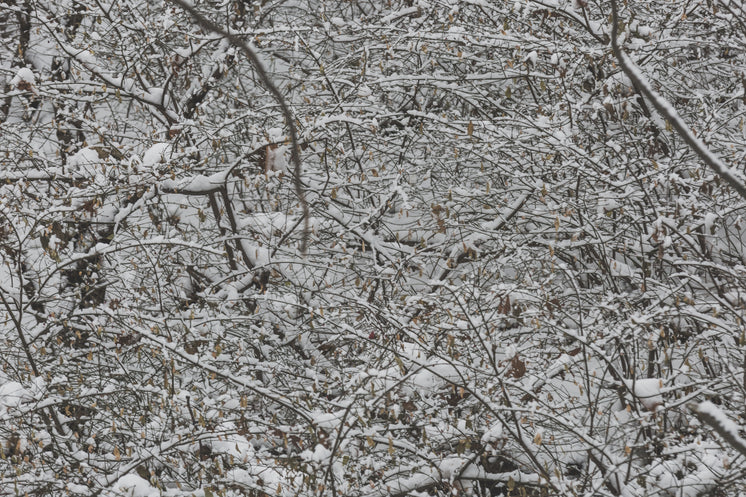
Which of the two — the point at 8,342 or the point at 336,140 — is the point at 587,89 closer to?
the point at 336,140

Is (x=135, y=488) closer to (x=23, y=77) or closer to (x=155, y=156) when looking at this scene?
(x=155, y=156)

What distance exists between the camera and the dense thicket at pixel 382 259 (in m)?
4.30

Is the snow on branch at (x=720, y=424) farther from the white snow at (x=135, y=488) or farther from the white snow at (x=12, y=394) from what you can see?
the white snow at (x=12, y=394)

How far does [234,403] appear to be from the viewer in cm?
475

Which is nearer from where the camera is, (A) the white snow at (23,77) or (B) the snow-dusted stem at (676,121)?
(B) the snow-dusted stem at (676,121)

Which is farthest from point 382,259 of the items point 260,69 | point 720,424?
point 260,69

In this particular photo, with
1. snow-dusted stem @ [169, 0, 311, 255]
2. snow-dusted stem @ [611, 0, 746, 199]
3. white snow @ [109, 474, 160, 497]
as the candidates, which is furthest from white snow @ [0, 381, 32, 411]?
snow-dusted stem @ [611, 0, 746, 199]

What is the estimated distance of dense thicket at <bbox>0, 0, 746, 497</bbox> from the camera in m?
4.30

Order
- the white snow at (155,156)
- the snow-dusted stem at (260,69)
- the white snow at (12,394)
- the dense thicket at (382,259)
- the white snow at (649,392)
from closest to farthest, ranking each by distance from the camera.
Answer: the snow-dusted stem at (260,69) < the white snow at (649,392) < the dense thicket at (382,259) < the white snow at (12,394) < the white snow at (155,156)

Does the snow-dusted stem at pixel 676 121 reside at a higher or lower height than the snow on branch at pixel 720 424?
higher

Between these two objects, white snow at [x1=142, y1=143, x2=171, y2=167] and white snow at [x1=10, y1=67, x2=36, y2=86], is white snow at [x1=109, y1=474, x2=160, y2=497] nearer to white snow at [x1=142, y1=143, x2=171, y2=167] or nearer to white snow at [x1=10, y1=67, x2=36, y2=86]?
white snow at [x1=142, y1=143, x2=171, y2=167]

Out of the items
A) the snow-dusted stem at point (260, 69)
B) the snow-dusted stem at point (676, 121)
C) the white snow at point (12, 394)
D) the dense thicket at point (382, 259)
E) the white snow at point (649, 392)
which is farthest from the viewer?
the white snow at point (12, 394)

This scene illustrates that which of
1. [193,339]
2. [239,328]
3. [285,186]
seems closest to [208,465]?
[193,339]

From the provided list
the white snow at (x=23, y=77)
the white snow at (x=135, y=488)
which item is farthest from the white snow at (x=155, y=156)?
the white snow at (x=135, y=488)
